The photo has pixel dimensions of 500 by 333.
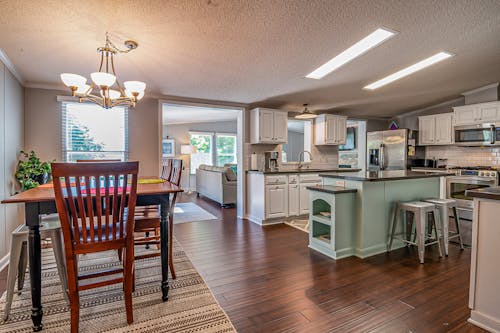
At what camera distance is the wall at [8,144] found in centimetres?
274

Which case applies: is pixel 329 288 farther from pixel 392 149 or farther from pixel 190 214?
pixel 392 149

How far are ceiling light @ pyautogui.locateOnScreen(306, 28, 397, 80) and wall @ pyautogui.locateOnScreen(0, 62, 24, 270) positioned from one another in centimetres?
364

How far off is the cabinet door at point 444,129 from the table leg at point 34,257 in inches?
264

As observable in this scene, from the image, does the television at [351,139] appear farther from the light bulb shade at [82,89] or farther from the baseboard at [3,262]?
the baseboard at [3,262]

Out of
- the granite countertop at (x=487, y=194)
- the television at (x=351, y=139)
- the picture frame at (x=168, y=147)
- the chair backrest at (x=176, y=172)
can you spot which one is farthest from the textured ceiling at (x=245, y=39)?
the picture frame at (x=168, y=147)

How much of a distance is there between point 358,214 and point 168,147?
7022mm

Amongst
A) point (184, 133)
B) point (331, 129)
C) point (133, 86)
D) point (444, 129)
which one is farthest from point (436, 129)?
point (184, 133)

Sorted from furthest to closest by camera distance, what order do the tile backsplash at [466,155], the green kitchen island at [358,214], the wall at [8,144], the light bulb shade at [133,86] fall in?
the tile backsplash at [466,155] → the green kitchen island at [358,214] → the wall at [8,144] → the light bulb shade at [133,86]

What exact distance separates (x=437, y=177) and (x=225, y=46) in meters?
3.35

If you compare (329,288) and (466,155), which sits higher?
(466,155)

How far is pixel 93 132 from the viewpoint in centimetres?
392

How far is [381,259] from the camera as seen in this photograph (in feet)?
9.55

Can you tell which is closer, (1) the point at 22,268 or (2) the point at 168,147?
(1) the point at 22,268

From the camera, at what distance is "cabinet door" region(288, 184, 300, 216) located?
15.5 ft
